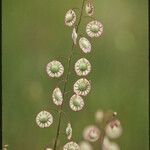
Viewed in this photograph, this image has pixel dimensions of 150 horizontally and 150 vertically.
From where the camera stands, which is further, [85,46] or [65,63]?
[65,63]

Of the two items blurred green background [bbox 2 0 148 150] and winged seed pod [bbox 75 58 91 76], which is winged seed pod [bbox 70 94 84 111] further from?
blurred green background [bbox 2 0 148 150]

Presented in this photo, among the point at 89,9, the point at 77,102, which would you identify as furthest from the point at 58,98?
the point at 89,9

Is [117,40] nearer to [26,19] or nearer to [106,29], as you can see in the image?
[106,29]

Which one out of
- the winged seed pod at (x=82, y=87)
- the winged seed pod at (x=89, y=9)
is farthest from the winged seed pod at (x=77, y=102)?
the winged seed pod at (x=89, y=9)

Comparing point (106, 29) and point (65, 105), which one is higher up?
point (106, 29)

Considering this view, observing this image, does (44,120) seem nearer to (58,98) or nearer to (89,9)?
(58,98)

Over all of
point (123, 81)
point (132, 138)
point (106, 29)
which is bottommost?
point (132, 138)

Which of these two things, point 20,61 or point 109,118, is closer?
point 109,118

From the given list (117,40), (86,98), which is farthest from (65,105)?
(117,40)
